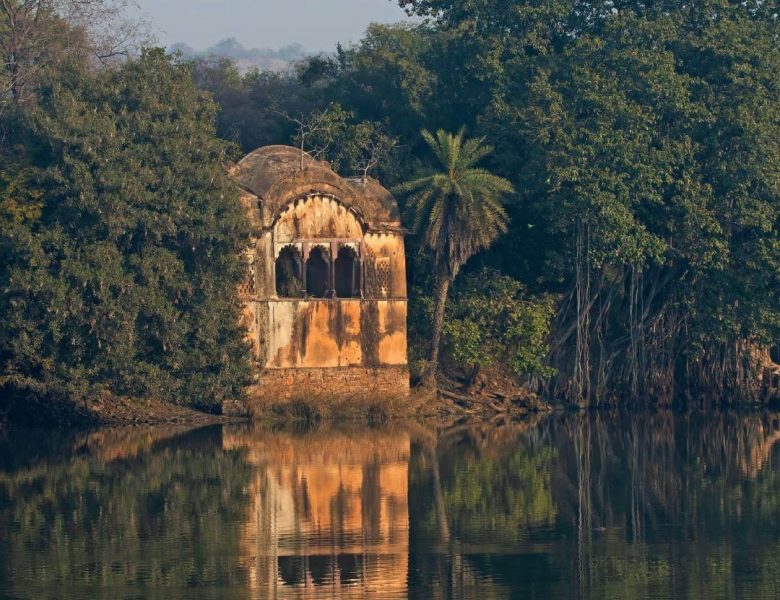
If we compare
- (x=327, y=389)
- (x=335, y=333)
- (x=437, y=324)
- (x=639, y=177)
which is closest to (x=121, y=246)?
(x=335, y=333)

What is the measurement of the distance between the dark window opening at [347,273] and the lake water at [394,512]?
3.96 meters

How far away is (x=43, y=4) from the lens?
148 feet

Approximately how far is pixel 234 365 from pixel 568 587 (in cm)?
1801

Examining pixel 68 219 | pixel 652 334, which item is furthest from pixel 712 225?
pixel 68 219

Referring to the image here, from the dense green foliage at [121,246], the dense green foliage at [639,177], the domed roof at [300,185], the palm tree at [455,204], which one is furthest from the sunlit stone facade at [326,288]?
the dense green foliage at [639,177]

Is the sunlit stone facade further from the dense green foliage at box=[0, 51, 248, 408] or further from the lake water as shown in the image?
the lake water

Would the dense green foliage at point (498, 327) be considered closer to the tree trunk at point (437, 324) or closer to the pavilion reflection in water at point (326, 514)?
the tree trunk at point (437, 324)

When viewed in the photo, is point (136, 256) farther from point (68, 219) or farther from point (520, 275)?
point (520, 275)

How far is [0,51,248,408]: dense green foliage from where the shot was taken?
34156 mm

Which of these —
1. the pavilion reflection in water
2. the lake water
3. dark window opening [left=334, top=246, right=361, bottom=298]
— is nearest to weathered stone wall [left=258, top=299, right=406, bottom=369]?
dark window opening [left=334, top=246, right=361, bottom=298]

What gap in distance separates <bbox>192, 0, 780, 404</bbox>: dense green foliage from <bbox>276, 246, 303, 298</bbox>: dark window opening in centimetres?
299

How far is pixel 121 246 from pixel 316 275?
6.92 metres

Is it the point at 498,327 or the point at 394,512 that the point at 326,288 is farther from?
the point at 394,512

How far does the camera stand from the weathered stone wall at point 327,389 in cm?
3756
